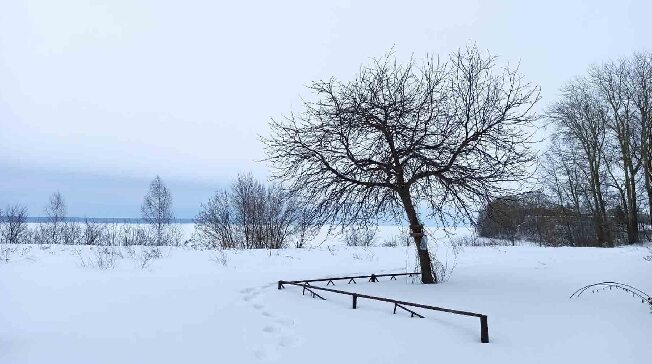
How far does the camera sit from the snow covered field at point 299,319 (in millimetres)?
5188

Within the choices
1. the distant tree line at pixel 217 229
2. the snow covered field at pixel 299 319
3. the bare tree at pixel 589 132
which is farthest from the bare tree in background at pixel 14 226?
the bare tree at pixel 589 132

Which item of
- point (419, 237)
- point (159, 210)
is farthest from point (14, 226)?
point (419, 237)

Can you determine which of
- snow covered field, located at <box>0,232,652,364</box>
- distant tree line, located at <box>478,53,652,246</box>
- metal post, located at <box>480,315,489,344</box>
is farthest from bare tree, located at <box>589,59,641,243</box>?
metal post, located at <box>480,315,489,344</box>

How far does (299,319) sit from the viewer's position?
7.11 metres

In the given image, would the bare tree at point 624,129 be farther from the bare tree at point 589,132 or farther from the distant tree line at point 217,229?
the distant tree line at point 217,229

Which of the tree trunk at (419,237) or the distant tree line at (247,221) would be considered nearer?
the tree trunk at (419,237)

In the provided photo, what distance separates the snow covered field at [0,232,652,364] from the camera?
17.0 feet

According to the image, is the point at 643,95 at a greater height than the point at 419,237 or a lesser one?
greater

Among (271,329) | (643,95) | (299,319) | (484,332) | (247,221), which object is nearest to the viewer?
(484,332)

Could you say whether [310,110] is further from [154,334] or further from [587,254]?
[587,254]

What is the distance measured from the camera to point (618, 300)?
26.3 ft

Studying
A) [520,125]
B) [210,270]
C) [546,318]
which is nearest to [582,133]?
[520,125]

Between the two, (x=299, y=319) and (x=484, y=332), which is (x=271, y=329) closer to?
(x=299, y=319)

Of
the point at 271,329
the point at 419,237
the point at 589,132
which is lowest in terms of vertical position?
the point at 271,329
